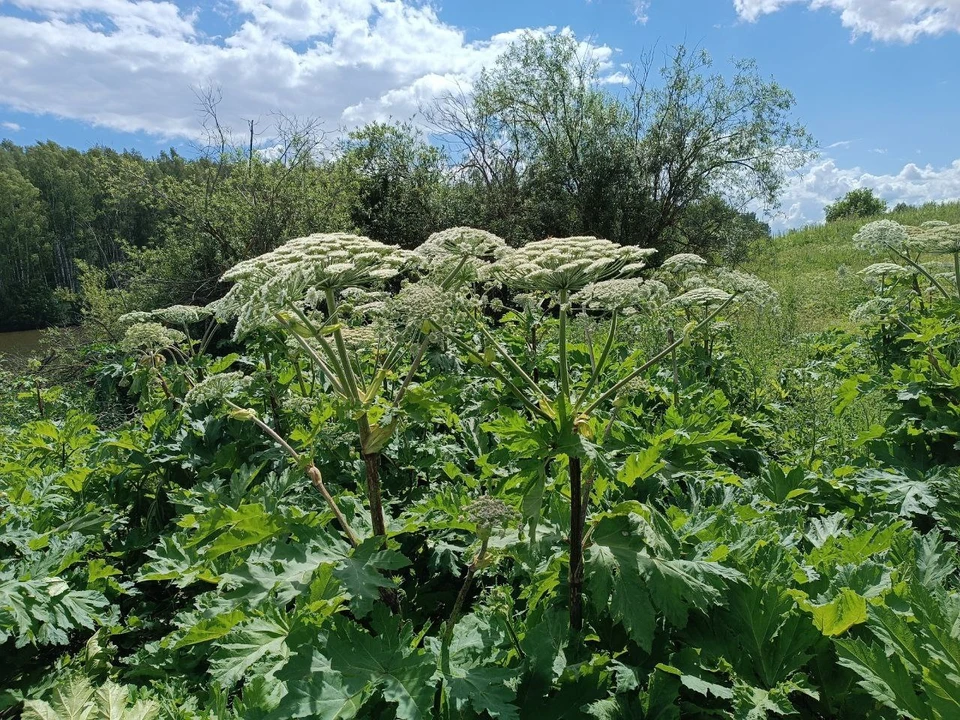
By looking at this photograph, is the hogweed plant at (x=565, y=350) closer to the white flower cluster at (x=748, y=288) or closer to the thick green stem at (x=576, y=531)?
the thick green stem at (x=576, y=531)

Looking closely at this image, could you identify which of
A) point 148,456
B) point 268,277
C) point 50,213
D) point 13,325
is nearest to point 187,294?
point 148,456

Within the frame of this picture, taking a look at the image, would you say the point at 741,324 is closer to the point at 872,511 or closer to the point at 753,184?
the point at 872,511

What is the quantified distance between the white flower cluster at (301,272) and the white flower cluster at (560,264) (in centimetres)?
48

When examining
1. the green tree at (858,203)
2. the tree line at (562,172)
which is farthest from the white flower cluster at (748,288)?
the green tree at (858,203)

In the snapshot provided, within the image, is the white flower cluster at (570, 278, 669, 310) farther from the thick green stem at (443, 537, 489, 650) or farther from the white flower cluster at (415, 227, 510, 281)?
the thick green stem at (443, 537, 489, 650)

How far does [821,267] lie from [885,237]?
14.1 meters

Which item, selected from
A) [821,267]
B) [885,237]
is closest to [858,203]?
[821,267]

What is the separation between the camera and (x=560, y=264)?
90.6 inches

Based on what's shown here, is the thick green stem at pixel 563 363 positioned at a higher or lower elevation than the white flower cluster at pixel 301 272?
lower

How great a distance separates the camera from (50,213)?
238ft

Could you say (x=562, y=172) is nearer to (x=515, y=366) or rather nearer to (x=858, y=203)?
(x=515, y=366)

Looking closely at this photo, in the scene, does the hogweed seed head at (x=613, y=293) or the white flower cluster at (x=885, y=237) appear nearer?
the hogweed seed head at (x=613, y=293)

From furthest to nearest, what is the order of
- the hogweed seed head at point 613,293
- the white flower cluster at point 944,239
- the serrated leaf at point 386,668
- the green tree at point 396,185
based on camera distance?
the green tree at point 396,185 < the white flower cluster at point 944,239 < the hogweed seed head at point 613,293 < the serrated leaf at point 386,668

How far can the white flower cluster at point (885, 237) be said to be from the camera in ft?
19.9
